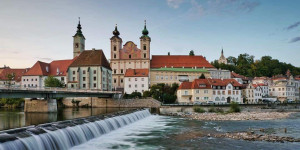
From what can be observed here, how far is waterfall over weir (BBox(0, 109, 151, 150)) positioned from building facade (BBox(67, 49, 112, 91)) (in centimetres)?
5326

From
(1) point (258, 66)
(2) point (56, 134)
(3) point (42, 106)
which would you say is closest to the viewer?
(2) point (56, 134)

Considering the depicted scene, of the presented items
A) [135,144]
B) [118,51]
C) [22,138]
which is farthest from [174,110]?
[118,51]

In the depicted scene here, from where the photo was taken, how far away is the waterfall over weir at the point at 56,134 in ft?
54.7

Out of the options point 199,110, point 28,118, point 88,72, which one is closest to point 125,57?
point 88,72

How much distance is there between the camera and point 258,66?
550 feet

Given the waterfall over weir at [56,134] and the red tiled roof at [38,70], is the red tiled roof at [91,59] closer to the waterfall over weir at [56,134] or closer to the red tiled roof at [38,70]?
the red tiled roof at [38,70]

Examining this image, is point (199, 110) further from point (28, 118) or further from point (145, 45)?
point (145, 45)

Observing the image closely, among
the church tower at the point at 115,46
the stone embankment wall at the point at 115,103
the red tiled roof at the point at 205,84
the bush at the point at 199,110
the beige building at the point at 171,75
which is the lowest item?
the bush at the point at 199,110

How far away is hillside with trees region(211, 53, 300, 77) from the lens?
524 ft

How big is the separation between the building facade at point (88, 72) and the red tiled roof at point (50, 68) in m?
14.5

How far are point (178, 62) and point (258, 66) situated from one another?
79.3 metres

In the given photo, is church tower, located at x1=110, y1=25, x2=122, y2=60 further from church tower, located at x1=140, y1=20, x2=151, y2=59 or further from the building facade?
the building facade

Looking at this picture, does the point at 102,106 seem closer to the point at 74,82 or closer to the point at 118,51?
the point at 74,82

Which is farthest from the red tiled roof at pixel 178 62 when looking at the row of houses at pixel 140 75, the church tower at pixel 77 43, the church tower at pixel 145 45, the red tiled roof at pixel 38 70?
the red tiled roof at pixel 38 70
